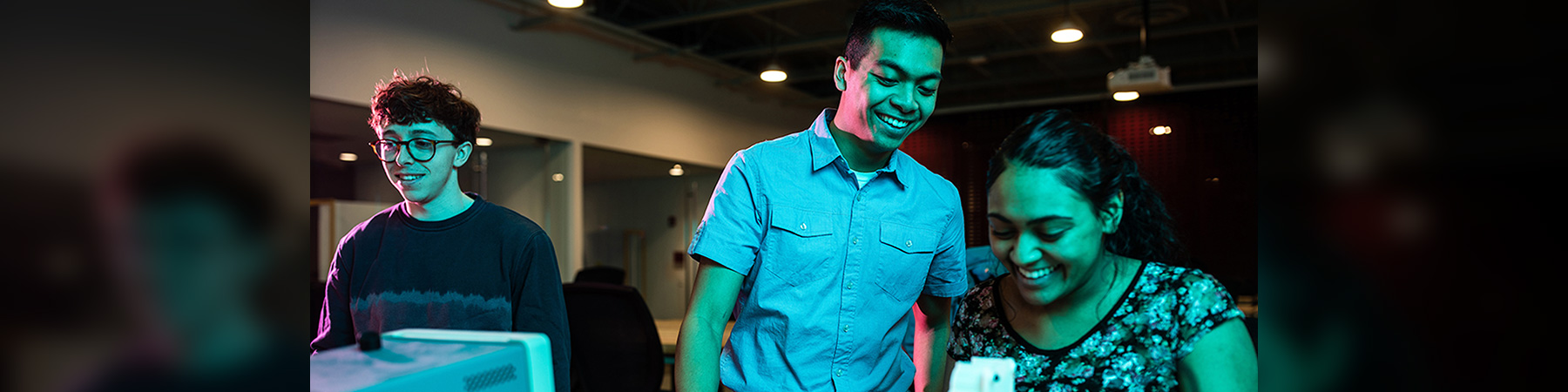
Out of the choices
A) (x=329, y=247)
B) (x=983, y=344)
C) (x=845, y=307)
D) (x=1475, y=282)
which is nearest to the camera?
(x=1475, y=282)

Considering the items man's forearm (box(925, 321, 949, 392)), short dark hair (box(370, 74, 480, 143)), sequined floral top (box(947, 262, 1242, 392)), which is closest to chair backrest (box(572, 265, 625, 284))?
short dark hair (box(370, 74, 480, 143))

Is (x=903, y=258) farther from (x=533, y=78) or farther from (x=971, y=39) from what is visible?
(x=971, y=39)

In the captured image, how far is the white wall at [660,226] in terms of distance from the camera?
25.4 ft

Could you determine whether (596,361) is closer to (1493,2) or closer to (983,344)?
(983,344)

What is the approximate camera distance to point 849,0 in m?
6.57

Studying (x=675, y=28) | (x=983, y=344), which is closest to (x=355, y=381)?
(x=983, y=344)

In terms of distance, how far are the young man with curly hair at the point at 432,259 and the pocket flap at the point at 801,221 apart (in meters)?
0.59

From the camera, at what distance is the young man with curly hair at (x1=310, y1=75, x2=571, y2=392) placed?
6.22ft

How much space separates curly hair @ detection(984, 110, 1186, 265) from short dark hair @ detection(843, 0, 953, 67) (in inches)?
10.6

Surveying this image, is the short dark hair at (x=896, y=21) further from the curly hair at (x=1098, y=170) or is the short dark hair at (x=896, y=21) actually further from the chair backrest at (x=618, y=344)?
the chair backrest at (x=618, y=344)

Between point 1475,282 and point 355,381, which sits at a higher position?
point 1475,282

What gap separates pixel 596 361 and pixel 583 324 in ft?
0.41

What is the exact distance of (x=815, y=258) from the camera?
1.70 meters

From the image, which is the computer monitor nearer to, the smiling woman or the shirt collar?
the smiling woman
